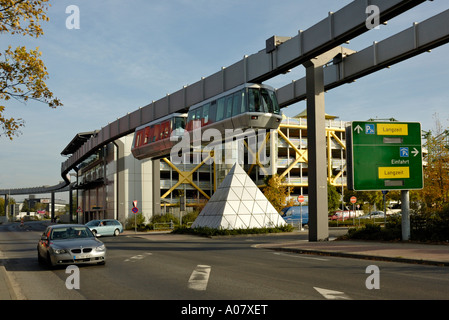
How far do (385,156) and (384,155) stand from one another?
7 centimetres

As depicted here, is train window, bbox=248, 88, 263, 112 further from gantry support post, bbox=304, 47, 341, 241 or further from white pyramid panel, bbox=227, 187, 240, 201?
white pyramid panel, bbox=227, 187, 240, 201

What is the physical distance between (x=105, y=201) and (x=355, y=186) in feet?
161

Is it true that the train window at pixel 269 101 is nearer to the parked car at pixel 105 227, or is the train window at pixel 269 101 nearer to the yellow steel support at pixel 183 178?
the parked car at pixel 105 227

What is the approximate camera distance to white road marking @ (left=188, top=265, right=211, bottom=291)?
10.3 metres

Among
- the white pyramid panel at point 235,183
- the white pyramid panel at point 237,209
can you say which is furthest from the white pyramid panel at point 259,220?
the white pyramid panel at point 235,183

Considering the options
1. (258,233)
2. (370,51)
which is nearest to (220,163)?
(258,233)

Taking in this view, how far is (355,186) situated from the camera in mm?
22391

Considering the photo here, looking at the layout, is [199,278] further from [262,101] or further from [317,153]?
[262,101]

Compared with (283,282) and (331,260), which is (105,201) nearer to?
(331,260)

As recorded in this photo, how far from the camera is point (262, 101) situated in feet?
91.5

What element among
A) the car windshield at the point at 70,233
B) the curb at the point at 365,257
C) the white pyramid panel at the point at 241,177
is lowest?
the curb at the point at 365,257

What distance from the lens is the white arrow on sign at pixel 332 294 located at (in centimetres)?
855

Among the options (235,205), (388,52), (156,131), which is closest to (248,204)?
(235,205)

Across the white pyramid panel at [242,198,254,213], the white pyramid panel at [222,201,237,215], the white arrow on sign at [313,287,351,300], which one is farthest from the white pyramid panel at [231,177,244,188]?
the white arrow on sign at [313,287,351,300]
